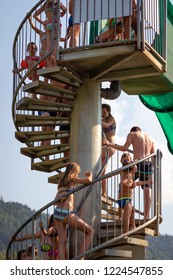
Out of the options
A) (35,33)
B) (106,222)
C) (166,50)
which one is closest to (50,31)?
(35,33)

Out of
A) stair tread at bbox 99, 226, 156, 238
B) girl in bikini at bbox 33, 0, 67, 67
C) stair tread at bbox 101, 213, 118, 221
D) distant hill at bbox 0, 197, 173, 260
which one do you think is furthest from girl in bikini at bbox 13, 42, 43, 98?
distant hill at bbox 0, 197, 173, 260

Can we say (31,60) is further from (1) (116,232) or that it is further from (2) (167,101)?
(2) (167,101)

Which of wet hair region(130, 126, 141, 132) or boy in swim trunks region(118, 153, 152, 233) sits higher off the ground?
wet hair region(130, 126, 141, 132)

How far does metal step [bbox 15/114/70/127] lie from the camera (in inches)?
775

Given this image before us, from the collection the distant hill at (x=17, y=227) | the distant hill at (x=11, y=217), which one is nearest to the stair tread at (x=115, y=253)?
the distant hill at (x=17, y=227)

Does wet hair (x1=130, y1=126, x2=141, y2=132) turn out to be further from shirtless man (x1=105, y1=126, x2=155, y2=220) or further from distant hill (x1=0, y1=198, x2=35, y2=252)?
distant hill (x1=0, y1=198, x2=35, y2=252)

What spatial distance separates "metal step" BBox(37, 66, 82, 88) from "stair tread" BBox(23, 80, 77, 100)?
15 cm

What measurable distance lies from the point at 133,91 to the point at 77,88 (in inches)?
78.4

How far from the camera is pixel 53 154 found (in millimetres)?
20734

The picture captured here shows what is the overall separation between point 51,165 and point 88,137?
209 centimetres

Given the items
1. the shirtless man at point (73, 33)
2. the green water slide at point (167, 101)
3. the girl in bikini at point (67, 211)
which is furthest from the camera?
the green water slide at point (167, 101)

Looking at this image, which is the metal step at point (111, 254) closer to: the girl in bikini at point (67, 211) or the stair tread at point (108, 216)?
the girl in bikini at point (67, 211)

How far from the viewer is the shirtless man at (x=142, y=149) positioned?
727 inches
